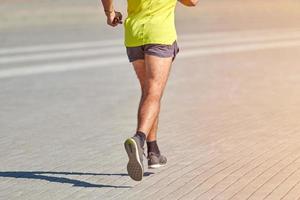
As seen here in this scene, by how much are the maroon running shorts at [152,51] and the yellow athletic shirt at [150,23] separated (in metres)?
0.03

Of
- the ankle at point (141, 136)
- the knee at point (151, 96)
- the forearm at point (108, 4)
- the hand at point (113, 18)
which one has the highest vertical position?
the forearm at point (108, 4)

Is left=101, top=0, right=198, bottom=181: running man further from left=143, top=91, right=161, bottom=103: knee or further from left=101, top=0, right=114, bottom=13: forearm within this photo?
left=101, top=0, right=114, bottom=13: forearm

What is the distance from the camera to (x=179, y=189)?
577 centimetres

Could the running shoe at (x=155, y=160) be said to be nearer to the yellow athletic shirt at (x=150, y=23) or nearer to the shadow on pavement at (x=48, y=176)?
the shadow on pavement at (x=48, y=176)

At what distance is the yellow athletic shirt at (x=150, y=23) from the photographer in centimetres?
613

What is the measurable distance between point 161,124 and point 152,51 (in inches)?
108

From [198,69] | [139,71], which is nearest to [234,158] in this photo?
[139,71]

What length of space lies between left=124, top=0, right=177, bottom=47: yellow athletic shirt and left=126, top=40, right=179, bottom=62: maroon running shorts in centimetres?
3

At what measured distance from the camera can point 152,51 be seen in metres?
6.12

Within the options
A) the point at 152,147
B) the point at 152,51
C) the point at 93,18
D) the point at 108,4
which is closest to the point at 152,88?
the point at 152,51

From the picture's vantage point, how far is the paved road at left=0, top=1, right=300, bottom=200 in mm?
5969

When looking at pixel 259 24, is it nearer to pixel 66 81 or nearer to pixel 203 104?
pixel 66 81

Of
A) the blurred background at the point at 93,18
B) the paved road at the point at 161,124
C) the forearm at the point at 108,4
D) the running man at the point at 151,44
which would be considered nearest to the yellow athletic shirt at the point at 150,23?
the running man at the point at 151,44

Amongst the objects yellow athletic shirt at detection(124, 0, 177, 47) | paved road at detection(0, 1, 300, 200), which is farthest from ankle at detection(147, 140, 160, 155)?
yellow athletic shirt at detection(124, 0, 177, 47)
